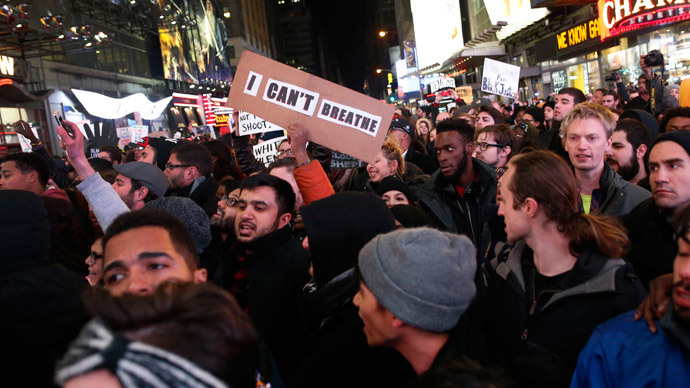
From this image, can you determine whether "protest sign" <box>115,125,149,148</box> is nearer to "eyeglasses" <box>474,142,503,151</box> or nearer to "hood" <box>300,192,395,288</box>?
"eyeglasses" <box>474,142,503,151</box>

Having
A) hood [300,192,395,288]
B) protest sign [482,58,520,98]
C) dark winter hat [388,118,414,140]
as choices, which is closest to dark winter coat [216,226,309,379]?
hood [300,192,395,288]

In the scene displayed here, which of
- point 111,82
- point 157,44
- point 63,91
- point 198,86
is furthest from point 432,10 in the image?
point 63,91

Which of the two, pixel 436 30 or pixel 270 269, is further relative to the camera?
pixel 436 30

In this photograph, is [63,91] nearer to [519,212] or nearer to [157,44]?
[157,44]

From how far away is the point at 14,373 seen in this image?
2418 mm

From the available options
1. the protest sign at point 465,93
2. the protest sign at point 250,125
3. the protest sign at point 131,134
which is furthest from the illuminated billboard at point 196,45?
the protest sign at point 250,125

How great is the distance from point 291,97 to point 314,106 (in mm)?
219

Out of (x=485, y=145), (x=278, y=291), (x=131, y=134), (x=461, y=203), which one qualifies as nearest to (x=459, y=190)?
(x=461, y=203)

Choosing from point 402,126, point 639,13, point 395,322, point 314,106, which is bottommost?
point 395,322

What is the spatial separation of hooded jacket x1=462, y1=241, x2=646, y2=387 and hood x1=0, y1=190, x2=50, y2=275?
2099 mm

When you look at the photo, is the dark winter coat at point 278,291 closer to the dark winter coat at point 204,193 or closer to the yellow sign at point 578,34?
the dark winter coat at point 204,193

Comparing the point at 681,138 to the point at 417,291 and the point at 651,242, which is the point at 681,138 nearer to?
the point at 651,242

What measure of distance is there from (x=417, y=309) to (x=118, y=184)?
3958mm

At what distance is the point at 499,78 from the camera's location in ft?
41.7
